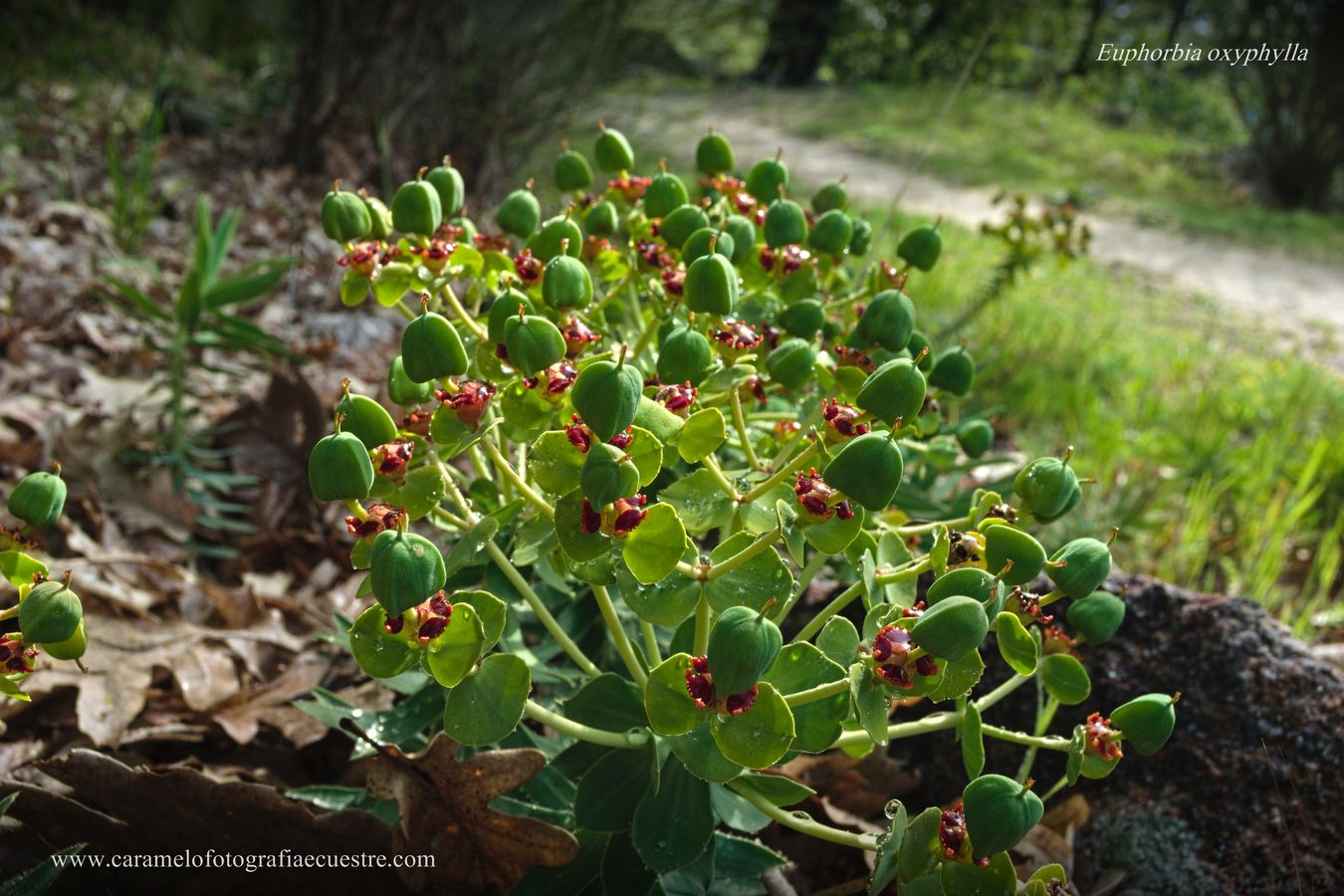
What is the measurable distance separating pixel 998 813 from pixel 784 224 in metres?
0.65

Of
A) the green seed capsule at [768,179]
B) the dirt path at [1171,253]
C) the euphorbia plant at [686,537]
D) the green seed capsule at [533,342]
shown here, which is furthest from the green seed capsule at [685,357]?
the dirt path at [1171,253]

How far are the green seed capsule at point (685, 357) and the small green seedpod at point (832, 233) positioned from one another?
1.02 ft

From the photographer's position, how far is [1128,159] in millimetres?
12602

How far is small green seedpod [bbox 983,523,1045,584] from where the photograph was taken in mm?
870

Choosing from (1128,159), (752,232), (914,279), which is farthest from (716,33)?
(1128,159)

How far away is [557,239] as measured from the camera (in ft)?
3.61

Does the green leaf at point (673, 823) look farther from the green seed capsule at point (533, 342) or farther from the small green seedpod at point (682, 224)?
the small green seedpod at point (682, 224)

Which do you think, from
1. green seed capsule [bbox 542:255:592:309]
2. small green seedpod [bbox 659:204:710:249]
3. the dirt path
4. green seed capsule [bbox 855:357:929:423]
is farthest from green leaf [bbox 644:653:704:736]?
the dirt path

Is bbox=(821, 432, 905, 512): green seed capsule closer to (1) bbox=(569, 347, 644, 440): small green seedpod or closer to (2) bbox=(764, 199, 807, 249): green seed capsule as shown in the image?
(1) bbox=(569, 347, 644, 440): small green seedpod

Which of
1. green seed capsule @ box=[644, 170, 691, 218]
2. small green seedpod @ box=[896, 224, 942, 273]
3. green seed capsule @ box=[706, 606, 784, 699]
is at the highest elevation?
green seed capsule @ box=[644, 170, 691, 218]

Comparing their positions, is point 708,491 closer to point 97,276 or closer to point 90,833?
point 90,833

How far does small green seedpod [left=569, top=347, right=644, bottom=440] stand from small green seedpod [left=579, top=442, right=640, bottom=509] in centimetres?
2

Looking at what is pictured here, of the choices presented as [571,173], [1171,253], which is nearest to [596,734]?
[571,173]

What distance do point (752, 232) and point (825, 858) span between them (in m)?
0.76
